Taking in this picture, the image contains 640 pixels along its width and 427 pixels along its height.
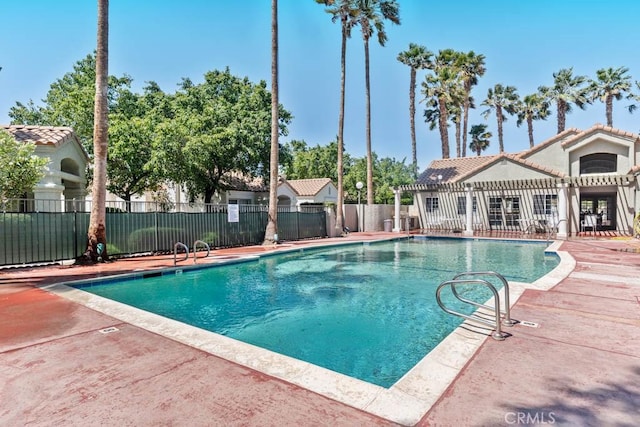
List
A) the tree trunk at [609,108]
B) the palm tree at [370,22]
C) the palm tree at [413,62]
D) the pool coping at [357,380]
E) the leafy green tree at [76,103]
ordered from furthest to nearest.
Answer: the palm tree at [413,62] → the tree trunk at [609,108] → the palm tree at [370,22] → the leafy green tree at [76,103] → the pool coping at [357,380]

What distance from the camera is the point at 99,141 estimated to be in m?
11.6

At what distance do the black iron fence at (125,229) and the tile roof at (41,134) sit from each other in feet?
7.68

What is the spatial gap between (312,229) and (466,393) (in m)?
18.9

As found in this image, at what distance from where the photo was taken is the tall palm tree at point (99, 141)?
1151 centimetres

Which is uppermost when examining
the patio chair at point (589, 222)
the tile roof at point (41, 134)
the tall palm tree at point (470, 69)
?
the tall palm tree at point (470, 69)

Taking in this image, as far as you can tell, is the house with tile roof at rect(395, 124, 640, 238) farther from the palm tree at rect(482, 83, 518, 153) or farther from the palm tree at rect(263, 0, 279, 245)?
the palm tree at rect(482, 83, 518, 153)

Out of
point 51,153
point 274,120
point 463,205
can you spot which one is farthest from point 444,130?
point 51,153

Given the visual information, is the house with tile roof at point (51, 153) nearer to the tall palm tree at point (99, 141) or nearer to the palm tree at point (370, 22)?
the tall palm tree at point (99, 141)

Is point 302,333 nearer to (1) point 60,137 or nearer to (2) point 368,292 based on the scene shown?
(2) point 368,292

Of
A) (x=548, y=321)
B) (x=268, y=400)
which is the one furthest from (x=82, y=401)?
(x=548, y=321)

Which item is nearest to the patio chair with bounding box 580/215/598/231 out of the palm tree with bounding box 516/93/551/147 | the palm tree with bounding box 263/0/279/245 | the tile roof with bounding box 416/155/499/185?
the tile roof with bounding box 416/155/499/185

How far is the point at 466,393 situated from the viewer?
3256mm

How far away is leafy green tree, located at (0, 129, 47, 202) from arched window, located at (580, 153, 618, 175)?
86.1 ft

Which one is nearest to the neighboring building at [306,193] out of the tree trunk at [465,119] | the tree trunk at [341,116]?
the tree trunk at [341,116]
